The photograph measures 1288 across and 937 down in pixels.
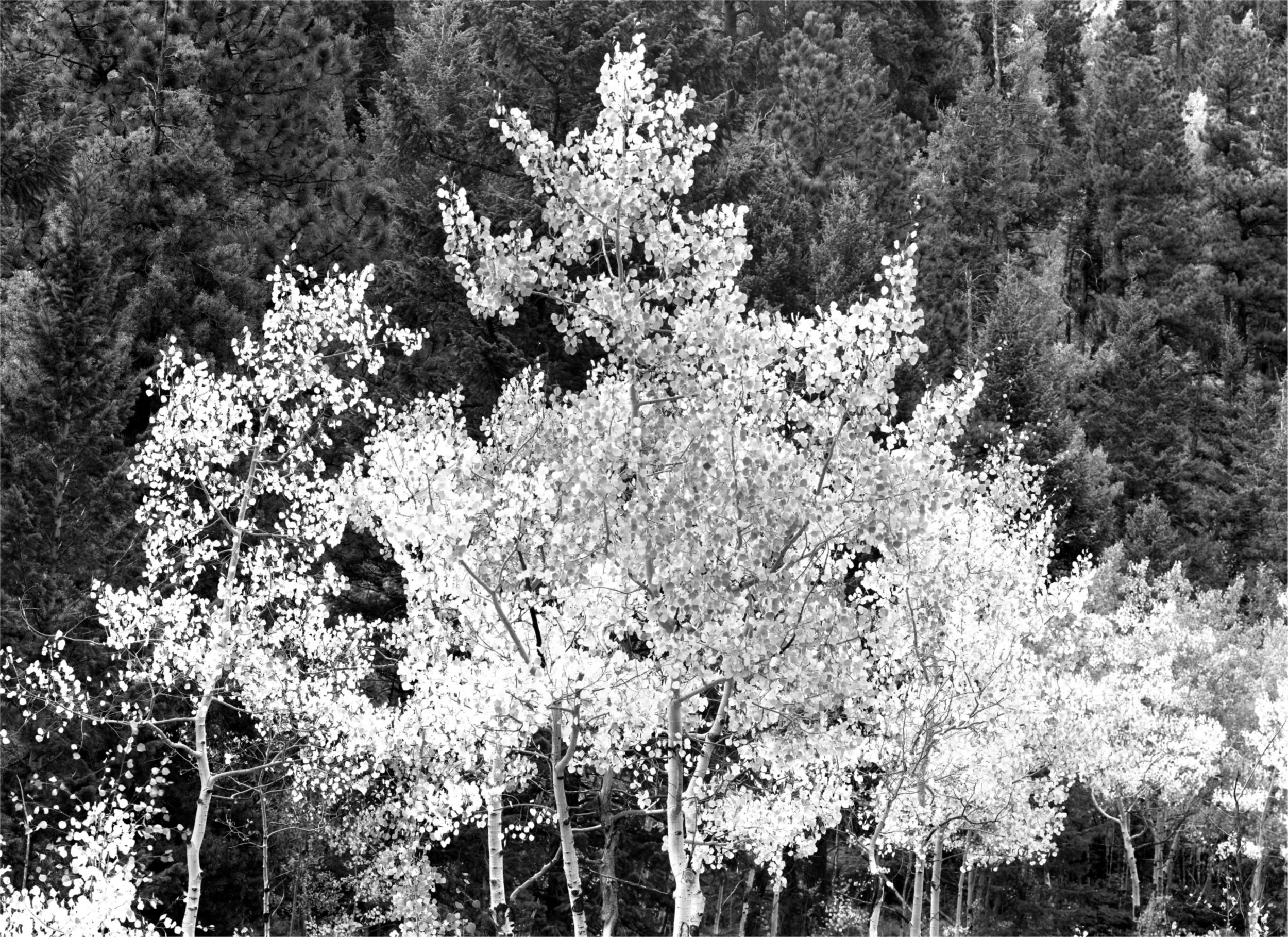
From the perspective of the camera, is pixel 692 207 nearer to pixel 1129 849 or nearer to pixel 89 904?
pixel 1129 849

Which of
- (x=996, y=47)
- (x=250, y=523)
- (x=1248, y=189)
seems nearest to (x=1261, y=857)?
(x=250, y=523)

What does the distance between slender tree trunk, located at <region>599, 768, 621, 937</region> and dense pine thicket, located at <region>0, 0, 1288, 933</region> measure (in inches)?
38.2

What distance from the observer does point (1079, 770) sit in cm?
2856

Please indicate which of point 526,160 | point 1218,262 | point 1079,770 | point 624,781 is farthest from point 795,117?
point 526,160

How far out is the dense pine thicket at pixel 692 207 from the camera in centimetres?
2172

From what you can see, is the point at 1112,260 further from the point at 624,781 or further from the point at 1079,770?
the point at 624,781

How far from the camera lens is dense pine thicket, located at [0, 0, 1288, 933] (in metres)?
21.7

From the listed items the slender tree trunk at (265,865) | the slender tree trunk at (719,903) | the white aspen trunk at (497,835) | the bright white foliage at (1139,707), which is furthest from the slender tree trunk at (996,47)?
the white aspen trunk at (497,835)

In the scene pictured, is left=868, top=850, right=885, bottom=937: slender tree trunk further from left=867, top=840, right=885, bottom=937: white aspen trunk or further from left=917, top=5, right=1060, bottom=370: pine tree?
left=917, top=5, right=1060, bottom=370: pine tree

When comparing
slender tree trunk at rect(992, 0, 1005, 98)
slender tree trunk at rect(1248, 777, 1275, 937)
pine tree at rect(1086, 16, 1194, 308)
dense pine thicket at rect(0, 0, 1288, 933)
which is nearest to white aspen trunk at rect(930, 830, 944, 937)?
dense pine thicket at rect(0, 0, 1288, 933)

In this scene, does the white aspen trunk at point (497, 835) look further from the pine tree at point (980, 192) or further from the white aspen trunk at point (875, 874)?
the pine tree at point (980, 192)

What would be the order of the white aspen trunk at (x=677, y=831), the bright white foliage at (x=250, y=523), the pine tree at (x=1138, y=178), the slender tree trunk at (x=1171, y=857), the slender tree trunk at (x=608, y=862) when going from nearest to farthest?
1. the white aspen trunk at (x=677, y=831)
2. the slender tree trunk at (x=608, y=862)
3. the bright white foliage at (x=250, y=523)
4. the slender tree trunk at (x=1171, y=857)
5. the pine tree at (x=1138, y=178)

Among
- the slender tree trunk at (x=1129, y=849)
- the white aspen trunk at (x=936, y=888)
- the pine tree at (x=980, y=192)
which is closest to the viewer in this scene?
the white aspen trunk at (x=936, y=888)

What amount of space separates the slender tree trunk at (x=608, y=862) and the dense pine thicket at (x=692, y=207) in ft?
3.19
